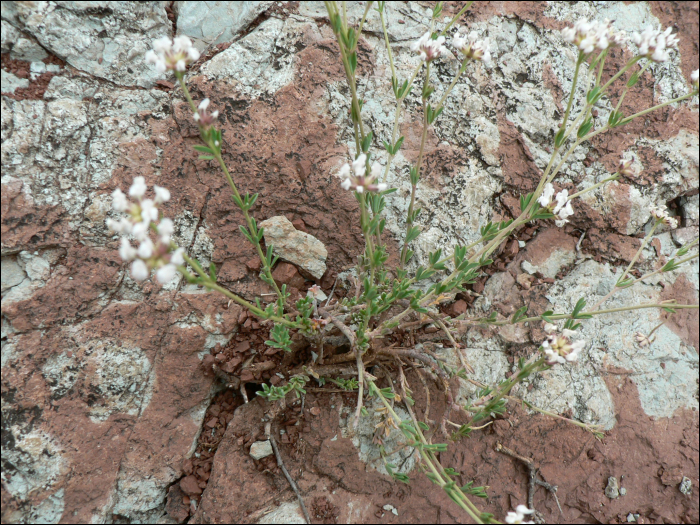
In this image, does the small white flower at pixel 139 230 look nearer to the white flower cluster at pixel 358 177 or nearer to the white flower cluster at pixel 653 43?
the white flower cluster at pixel 358 177

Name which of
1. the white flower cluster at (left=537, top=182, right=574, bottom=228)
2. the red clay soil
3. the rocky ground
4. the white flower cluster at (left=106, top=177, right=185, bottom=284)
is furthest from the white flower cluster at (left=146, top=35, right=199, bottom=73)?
the red clay soil

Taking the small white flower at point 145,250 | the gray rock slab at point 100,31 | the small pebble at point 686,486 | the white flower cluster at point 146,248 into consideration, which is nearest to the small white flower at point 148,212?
the white flower cluster at point 146,248

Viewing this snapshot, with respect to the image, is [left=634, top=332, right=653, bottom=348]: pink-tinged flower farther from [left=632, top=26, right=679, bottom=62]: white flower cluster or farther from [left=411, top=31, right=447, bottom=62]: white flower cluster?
[left=411, top=31, right=447, bottom=62]: white flower cluster

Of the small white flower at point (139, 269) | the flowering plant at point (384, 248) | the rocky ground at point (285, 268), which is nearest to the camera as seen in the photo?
the small white flower at point (139, 269)

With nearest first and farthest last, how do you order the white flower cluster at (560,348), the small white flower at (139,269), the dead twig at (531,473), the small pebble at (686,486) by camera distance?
the small white flower at (139,269)
the white flower cluster at (560,348)
the dead twig at (531,473)
the small pebble at (686,486)

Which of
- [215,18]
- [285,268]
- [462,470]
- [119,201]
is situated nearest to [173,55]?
[119,201]

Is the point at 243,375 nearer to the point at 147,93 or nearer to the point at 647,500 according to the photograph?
the point at 147,93
